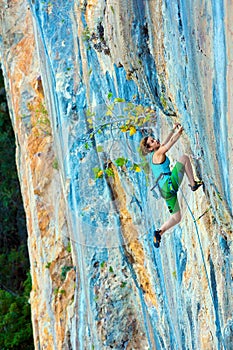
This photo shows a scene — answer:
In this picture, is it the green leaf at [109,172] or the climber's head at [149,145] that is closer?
the climber's head at [149,145]

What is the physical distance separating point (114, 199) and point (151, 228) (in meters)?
1.29

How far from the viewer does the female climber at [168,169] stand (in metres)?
3.75

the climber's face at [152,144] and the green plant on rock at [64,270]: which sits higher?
the climber's face at [152,144]

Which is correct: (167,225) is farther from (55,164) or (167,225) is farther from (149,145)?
(55,164)

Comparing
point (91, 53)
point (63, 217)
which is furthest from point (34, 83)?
point (91, 53)

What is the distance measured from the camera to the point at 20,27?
356 inches

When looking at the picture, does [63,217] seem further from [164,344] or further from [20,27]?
[20,27]

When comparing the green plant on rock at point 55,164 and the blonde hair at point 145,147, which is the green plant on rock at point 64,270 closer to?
the green plant on rock at point 55,164

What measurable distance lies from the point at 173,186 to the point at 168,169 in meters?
0.12

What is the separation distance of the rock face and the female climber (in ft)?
0.22

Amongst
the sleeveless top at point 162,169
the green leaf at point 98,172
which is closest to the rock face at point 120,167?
the green leaf at point 98,172

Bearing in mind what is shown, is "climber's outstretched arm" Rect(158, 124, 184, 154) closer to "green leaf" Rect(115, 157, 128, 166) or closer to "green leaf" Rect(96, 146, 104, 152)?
"green leaf" Rect(115, 157, 128, 166)

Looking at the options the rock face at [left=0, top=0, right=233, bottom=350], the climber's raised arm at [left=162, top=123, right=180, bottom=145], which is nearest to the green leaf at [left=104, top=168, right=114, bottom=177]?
the rock face at [left=0, top=0, right=233, bottom=350]

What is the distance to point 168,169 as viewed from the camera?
3.87m
